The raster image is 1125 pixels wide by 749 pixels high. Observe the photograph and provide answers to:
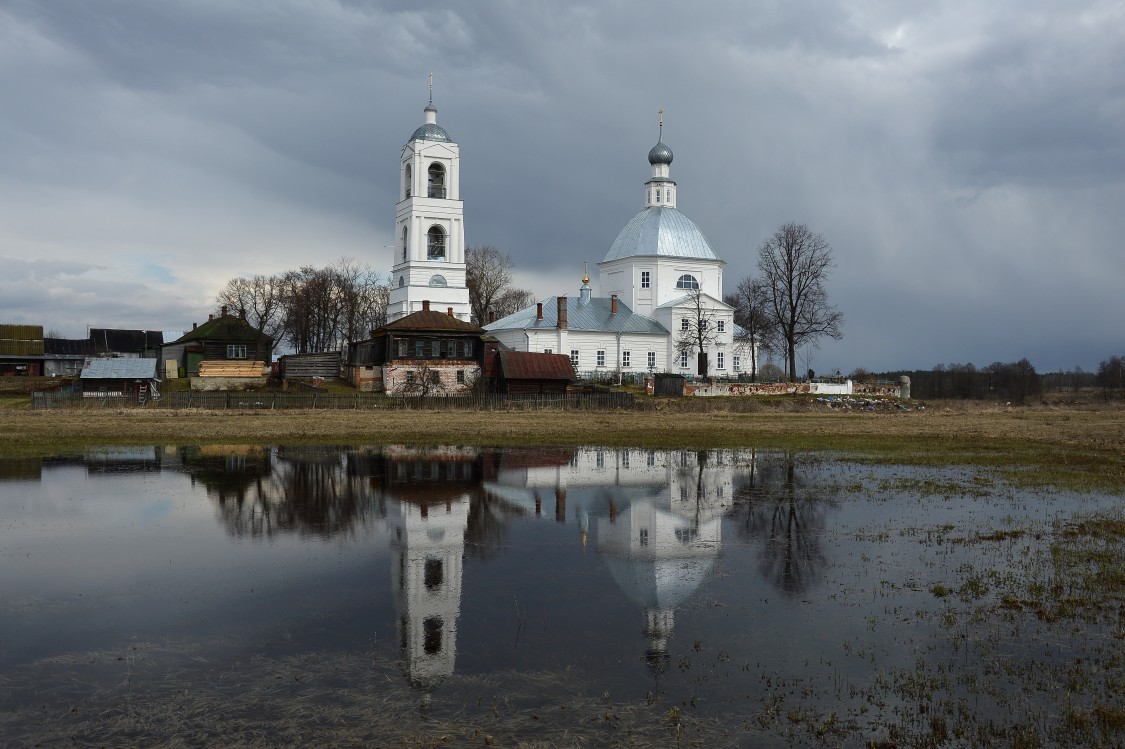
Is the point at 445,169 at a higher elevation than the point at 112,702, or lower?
higher

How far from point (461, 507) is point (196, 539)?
473cm

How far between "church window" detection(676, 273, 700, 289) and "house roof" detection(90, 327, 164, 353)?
56798 millimetres

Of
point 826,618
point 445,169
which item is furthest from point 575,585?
point 445,169

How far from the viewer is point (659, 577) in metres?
11.5

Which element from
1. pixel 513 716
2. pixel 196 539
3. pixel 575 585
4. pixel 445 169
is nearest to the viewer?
pixel 513 716

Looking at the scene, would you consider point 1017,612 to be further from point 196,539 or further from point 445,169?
point 445,169

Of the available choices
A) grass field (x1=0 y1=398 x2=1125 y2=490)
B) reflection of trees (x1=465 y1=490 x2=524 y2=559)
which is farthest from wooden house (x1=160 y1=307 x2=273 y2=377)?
reflection of trees (x1=465 y1=490 x2=524 y2=559)

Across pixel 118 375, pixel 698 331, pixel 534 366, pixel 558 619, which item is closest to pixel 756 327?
pixel 698 331

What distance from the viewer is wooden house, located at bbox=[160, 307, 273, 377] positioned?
56.1 meters

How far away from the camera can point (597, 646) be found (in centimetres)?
871

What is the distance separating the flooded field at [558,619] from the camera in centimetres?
696

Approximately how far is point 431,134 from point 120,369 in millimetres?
27181

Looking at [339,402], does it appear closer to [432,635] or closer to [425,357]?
[425,357]

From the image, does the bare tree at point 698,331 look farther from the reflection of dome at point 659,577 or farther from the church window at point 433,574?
the church window at point 433,574
